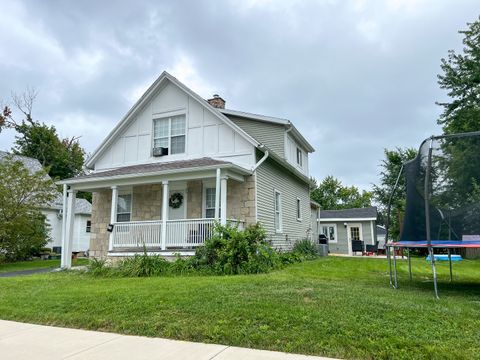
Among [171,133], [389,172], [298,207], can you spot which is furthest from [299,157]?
[389,172]

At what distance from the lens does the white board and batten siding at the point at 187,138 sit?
490 inches

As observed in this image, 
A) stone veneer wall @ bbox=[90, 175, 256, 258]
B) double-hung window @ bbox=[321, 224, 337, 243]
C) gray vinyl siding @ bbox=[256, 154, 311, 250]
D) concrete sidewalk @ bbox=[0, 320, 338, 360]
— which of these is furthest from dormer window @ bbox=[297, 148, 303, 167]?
concrete sidewalk @ bbox=[0, 320, 338, 360]

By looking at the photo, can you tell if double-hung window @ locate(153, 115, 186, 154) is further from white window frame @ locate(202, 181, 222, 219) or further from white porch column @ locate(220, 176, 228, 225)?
white porch column @ locate(220, 176, 228, 225)

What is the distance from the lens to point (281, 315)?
4.49 m

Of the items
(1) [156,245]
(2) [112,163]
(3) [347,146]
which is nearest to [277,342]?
(1) [156,245]

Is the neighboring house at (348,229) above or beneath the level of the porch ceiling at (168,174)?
beneath

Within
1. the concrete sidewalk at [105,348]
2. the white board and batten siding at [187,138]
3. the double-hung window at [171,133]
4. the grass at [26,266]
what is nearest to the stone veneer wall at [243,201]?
the white board and batten siding at [187,138]

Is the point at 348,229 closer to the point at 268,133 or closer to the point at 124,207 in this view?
the point at 268,133

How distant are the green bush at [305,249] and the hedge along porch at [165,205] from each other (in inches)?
175

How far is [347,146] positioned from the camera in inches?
1160

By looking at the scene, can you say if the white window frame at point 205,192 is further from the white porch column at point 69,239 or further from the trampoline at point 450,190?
the trampoline at point 450,190

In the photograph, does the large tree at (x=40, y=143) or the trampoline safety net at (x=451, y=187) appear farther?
the large tree at (x=40, y=143)

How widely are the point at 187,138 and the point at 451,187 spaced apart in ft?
30.6

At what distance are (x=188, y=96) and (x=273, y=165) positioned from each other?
14.0ft
